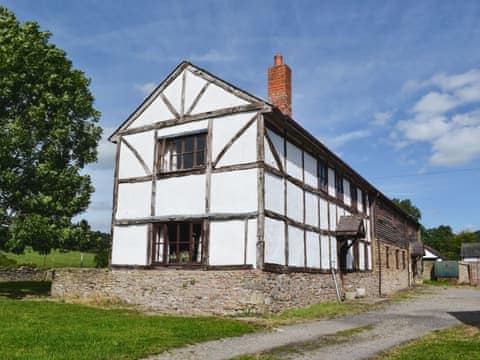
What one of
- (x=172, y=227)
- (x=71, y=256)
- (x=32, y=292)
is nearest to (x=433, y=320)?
Answer: (x=172, y=227)

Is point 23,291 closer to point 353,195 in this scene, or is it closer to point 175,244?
point 175,244

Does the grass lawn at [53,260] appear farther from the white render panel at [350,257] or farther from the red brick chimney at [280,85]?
the red brick chimney at [280,85]

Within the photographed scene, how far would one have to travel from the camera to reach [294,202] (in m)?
16.5

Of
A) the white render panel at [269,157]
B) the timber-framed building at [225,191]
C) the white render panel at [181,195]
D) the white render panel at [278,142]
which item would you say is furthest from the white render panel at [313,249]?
the white render panel at [181,195]

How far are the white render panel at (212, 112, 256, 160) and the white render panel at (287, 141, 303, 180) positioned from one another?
2.31m

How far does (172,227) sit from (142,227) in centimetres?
112

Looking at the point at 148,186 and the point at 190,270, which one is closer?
the point at 190,270

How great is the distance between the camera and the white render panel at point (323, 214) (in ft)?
61.4

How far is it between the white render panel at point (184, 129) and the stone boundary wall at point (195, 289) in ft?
15.7

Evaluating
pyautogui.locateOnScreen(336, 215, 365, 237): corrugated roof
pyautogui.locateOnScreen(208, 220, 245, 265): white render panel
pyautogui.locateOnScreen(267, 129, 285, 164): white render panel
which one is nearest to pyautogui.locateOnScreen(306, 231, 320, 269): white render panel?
pyautogui.locateOnScreen(336, 215, 365, 237): corrugated roof

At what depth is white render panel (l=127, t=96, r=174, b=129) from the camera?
16.9m

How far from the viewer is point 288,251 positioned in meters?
15.5

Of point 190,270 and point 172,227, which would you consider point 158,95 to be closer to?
point 172,227

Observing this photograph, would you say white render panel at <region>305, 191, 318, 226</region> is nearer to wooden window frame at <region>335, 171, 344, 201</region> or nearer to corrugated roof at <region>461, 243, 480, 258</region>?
wooden window frame at <region>335, 171, 344, 201</region>
